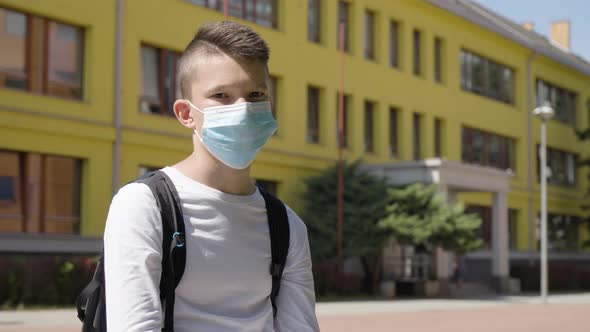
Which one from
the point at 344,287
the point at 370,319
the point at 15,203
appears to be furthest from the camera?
the point at 344,287

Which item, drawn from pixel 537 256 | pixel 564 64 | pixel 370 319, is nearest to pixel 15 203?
pixel 370 319

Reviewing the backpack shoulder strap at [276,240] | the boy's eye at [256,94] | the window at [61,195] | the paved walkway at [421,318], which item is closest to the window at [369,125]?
the paved walkway at [421,318]

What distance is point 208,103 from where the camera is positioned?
278 centimetres

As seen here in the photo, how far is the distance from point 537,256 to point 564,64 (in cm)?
1079

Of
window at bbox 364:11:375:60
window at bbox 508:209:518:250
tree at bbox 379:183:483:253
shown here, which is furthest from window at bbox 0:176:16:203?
window at bbox 508:209:518:250

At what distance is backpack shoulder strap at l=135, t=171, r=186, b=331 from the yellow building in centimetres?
2065

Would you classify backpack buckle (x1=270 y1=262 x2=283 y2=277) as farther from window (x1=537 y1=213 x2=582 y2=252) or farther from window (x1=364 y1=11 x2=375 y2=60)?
window (x1=537 y1=213 x2=582 y2=252)

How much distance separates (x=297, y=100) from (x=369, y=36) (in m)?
5.71

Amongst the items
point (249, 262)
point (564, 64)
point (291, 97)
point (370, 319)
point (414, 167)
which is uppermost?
point (564, 64)

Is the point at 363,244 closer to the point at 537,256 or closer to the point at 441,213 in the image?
the point at 441,213

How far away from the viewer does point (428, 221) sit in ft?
93.9

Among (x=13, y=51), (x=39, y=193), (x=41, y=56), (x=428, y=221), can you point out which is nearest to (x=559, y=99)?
(x=428, y=221)

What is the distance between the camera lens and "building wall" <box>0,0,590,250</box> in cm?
2430

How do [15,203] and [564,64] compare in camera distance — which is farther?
[564,64]
